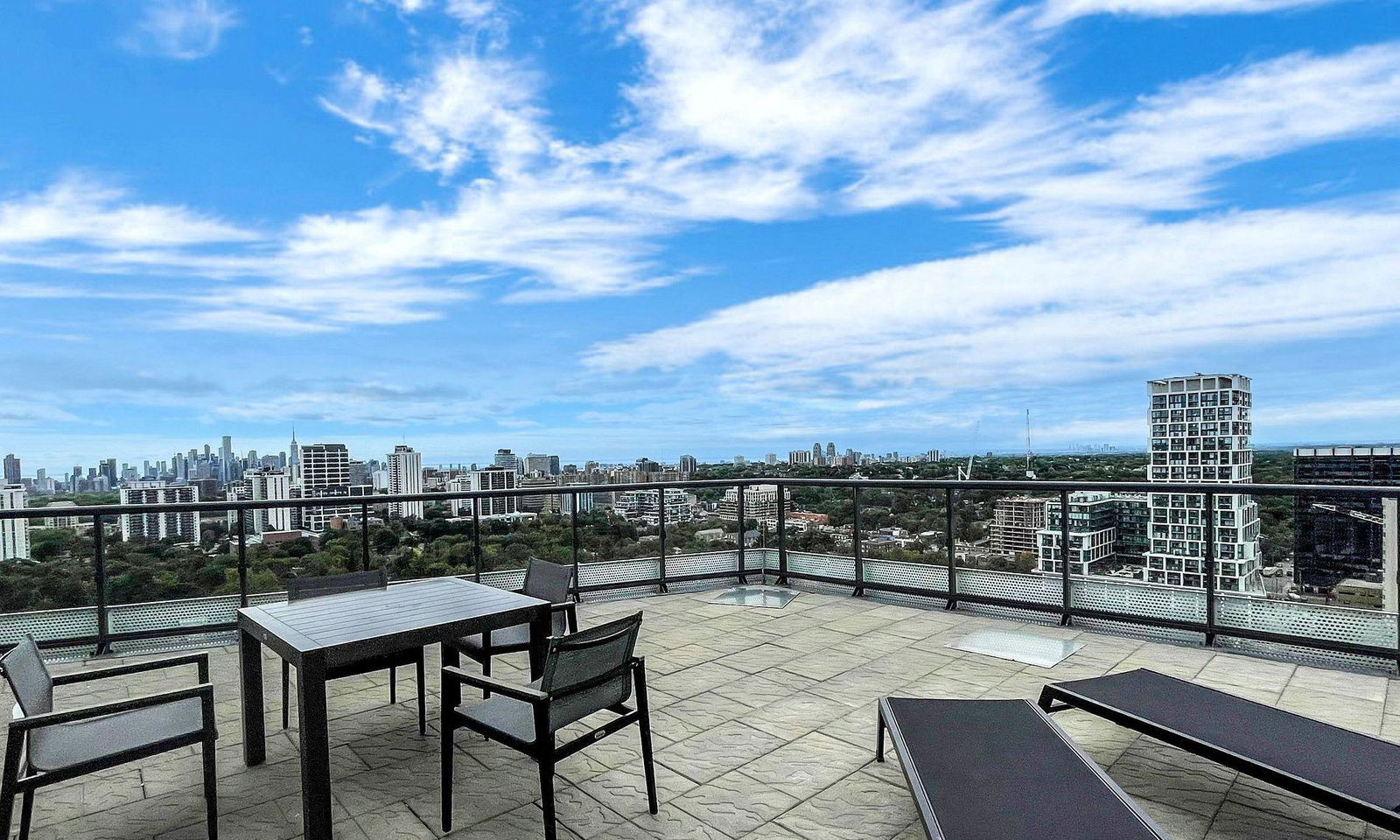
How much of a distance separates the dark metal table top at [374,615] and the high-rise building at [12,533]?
3289 millimetres

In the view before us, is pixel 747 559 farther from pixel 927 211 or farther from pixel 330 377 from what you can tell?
pixel 330 377

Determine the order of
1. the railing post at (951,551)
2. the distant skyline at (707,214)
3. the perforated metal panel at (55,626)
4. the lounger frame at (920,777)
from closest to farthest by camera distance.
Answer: the lounger frame at (920,777) < the perforated metal panel at (55,626) < the railing post at (951,551) < the distant skyline at (707,214)

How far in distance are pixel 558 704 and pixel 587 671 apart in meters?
0.15

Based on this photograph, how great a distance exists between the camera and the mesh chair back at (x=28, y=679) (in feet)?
7.57

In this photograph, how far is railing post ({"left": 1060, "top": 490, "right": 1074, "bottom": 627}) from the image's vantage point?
18.9ft

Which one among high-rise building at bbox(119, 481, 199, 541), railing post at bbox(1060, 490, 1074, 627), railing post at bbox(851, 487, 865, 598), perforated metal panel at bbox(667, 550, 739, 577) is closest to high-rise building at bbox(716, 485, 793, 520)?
perforated metal panel at bbox(667, 550, 739, 577)

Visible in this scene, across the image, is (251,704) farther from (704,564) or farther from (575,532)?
(704,564)

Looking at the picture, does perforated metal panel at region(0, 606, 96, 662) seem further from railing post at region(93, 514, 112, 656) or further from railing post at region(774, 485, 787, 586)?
railing post at region(774, 485, 787, 586)

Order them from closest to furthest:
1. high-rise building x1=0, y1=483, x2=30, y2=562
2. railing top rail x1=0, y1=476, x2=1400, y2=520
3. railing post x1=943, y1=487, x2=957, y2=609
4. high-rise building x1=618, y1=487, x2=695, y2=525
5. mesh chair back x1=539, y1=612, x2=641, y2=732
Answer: mesh chair back x1=539, y1=612, x2=641, y2=732 → railing top rail x1=0, y1=476, x2=1400, y2=520 → high-rise building x1=0, y1=483, x2=30, y2=562 → railing post x1=943, y1=487, x2=957, y2=609 → high-rise building x1=618, y1=487, x2=695, y2=525

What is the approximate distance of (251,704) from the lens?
332 cm

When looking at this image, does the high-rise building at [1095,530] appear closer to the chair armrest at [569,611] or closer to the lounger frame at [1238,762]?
the lounger frame at [1238,762]

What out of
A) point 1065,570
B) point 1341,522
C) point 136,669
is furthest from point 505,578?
point 1341,522

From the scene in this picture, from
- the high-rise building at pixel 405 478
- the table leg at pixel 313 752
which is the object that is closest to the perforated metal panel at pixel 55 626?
the high-rise building at pixel 405 478

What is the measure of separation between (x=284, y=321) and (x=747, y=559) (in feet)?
41.8
